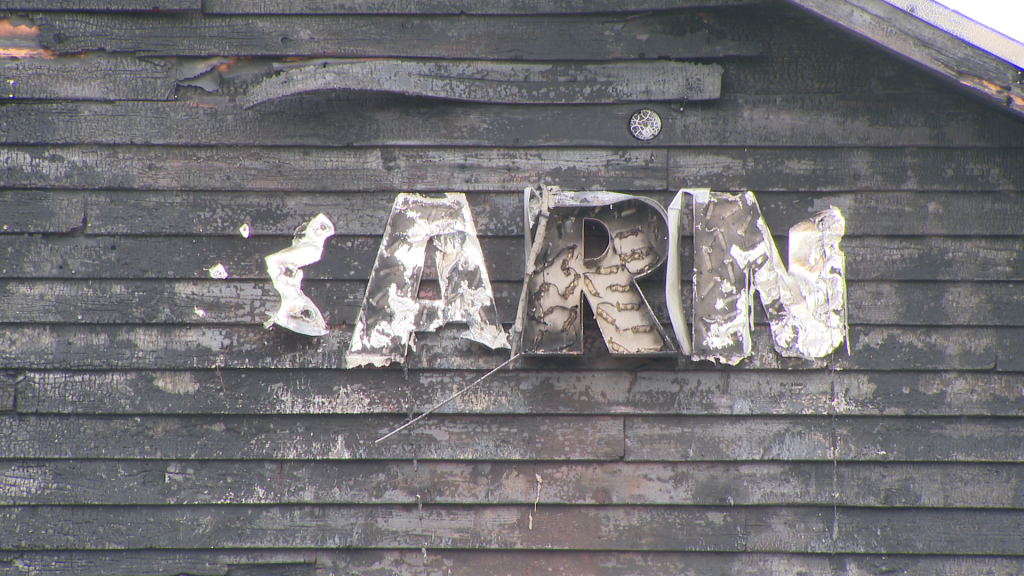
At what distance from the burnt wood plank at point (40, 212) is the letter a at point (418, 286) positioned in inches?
52.8

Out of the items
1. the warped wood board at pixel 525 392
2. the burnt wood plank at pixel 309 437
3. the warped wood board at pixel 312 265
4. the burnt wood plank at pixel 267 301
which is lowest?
the burnt wood plank at pixel 309 437

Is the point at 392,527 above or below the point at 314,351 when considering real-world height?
below

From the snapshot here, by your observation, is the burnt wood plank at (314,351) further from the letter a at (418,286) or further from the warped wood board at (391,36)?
the warped wood board at (391,36)

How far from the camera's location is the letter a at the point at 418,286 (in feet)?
8.48

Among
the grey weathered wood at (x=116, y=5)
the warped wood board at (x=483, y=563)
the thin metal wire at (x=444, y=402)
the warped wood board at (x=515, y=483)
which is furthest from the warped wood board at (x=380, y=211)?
the warped wood board at (x=483, y=563)

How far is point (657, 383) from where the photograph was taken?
8.48 feet

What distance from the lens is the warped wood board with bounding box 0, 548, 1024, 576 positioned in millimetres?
2555

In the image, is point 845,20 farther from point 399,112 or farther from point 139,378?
point 139,378

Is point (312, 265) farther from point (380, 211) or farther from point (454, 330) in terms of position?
point (454, 330)

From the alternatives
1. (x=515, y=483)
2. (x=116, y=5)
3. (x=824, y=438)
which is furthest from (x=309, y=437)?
(x=824, y=438)

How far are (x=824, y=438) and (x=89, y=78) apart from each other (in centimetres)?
362

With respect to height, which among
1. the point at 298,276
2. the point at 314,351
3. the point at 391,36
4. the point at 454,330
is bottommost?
the point at 314,351

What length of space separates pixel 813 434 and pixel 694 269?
2.93 feet

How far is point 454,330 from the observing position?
260cm
